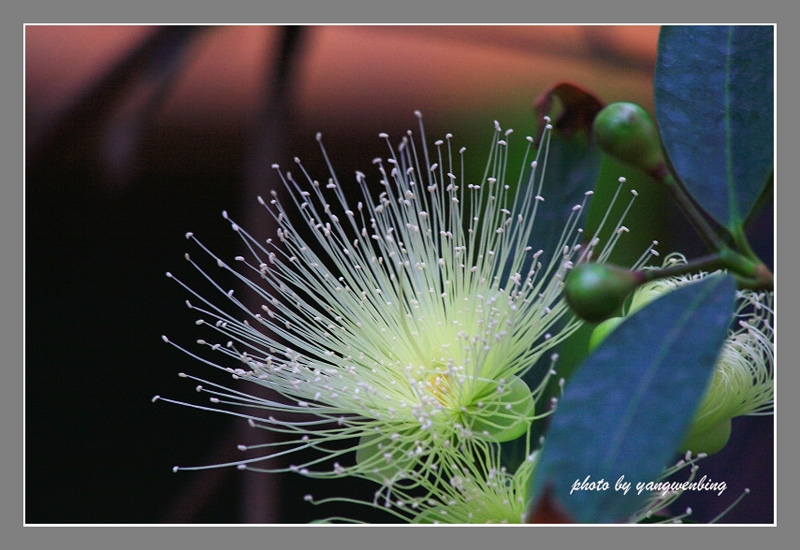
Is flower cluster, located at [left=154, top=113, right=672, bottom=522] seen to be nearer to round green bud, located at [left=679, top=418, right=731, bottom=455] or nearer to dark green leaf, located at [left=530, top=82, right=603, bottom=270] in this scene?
dark green leaf, located at [left=530, top=82, right=603, bottom=270]

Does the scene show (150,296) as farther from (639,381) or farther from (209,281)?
(639,381)

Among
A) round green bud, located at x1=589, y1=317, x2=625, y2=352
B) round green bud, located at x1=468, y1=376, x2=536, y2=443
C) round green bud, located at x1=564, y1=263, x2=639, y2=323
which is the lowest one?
round green bud, located at x1=468, y1=376, x2=536, y2=443

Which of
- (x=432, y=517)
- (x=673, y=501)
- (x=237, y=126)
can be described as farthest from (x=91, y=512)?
(x=673, y=501)

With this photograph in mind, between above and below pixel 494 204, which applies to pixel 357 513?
below

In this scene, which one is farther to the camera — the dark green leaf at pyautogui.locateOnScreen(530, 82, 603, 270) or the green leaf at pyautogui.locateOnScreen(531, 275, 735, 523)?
the dark green leaf at pyautogui.locateOnScreen(530, 82, 603, 270)

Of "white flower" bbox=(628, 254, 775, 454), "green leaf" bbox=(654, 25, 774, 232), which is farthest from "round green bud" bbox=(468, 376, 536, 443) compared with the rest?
"green leaf" bbox=(654, 25, 774, 232)
